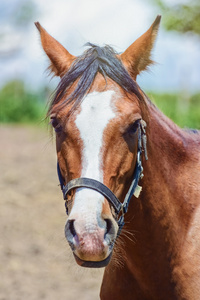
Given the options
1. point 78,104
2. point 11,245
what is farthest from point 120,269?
point 11,245

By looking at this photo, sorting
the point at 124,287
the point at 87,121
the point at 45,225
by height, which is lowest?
the point at 45,225

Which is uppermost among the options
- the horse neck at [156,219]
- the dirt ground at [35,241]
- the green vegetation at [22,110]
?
the horse neck at [156,219]

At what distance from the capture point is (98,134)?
2480 millimetres

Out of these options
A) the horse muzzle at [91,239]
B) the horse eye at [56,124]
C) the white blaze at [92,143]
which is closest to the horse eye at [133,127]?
the white blaze at [92,143]

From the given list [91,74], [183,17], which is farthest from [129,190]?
[183,17]

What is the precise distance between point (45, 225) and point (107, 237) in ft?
17.3

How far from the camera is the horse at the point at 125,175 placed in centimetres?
239

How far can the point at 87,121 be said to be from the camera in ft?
8.28

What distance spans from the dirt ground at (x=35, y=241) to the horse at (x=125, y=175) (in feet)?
1.66

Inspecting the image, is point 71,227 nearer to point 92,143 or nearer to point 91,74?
point 92,143

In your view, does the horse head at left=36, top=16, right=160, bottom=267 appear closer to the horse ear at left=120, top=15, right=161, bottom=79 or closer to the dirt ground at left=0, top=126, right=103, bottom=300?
the horse ear at left=120, top=15, right=161, bottom=79

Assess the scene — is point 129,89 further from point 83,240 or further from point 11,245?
point 11,245

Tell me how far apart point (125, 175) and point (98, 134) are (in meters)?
0.32

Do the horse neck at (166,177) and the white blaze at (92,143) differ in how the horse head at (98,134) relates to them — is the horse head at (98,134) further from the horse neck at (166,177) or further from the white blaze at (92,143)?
the horse neck at (166,177)
